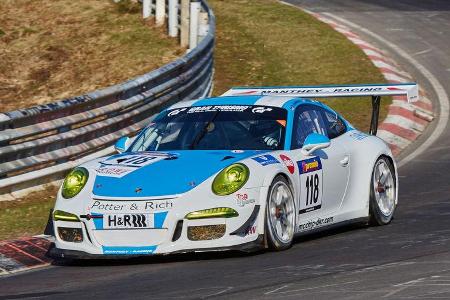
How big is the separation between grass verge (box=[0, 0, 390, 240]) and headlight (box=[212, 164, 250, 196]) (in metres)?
7.97

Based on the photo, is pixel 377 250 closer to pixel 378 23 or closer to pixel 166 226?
pixel 166 226

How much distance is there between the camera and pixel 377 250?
31.3 feet

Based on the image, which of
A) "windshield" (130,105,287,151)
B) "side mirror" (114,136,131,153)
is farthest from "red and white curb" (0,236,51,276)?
"windshield" (130,105,287,151)

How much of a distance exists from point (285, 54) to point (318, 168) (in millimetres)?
11781

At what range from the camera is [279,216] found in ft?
32.1

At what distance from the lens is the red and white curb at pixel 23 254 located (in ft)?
32.1

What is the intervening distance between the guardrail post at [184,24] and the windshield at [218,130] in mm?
10117

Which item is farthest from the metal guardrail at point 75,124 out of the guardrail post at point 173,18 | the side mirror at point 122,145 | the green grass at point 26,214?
the guardrail post at point 173,18

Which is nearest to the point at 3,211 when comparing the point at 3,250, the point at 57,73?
the point at 3,250

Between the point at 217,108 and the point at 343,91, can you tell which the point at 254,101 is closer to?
the point at 217,108

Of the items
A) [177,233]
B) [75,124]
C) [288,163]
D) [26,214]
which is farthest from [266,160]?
[75,124]

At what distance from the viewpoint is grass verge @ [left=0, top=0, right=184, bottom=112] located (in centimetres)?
2050

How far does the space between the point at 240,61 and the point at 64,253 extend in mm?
12164

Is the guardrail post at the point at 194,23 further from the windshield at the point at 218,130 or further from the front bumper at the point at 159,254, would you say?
the front bumper at the point at 159,254
